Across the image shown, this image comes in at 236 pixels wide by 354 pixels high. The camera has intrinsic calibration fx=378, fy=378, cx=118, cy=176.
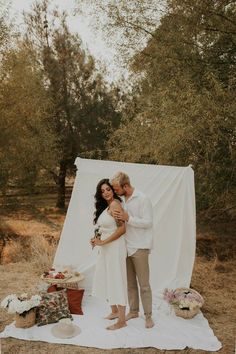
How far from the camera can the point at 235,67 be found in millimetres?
6613

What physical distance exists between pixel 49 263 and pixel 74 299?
2140mm

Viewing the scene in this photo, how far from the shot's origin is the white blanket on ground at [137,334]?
379cm

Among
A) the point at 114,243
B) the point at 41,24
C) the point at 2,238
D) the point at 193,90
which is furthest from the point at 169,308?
the point at 41,24

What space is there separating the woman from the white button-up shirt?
8 cm

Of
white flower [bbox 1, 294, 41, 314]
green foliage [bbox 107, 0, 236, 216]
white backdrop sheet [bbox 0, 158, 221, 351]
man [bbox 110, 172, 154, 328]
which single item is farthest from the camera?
green foliage [bbox 107, 0, 236, 216]

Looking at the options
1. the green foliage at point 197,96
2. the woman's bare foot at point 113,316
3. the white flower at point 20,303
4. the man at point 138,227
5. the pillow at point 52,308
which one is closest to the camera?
the man at point 138,227

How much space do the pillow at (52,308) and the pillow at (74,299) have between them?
0.15 meters

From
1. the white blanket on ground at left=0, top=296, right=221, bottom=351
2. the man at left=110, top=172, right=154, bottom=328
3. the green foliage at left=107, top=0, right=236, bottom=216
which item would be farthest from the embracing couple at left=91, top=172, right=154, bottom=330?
the green foliage at left=107, top=0, right=236, bottom=216

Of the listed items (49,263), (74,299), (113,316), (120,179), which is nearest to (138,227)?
(120,179)

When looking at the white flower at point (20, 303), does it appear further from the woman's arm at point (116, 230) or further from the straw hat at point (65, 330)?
the woman's arm at point (116, 230)

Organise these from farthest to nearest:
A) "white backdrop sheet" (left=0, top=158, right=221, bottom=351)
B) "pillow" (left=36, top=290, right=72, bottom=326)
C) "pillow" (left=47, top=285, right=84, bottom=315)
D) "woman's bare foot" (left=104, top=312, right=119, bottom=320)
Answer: "white backdrop sheet" (left=0, top=158, right=221, bottom=351) → "pillow" (left=47, top=285, right=84, bottom=315) → "woman's bare foot" (left=104, top=312, right=119, bottom=320) → "pillow" (left=36, top=290, right=72, bottom=326)

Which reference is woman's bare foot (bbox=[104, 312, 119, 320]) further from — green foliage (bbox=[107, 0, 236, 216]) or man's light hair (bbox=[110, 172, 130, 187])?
green foliage (bbox=[107, 0, 236, 216])

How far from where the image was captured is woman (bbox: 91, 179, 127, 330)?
3943mm

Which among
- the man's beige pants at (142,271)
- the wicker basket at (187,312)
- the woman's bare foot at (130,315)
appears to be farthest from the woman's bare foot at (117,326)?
the wicker basket at (187,312)
